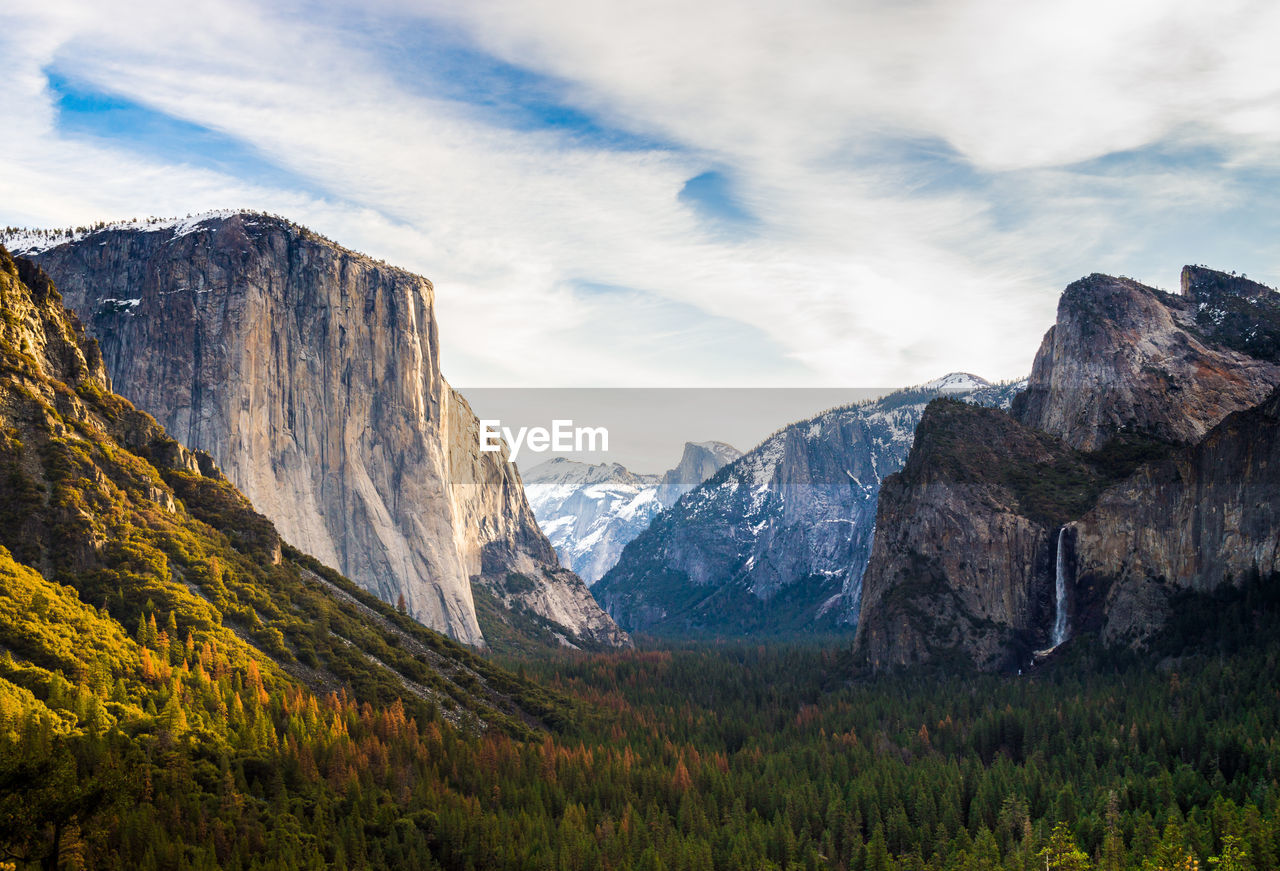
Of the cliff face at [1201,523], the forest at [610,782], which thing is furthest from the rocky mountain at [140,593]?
the cliff face at [1201,523]

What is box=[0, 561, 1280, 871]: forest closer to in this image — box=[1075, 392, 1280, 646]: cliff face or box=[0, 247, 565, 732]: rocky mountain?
box=[0, 247, 565, 732]: rocky mountain

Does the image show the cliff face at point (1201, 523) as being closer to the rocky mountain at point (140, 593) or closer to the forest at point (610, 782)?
the forest at point (610, 782)

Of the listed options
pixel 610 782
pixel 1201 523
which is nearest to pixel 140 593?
pixel 610 782

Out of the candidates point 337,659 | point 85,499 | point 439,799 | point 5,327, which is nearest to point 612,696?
point 337,659

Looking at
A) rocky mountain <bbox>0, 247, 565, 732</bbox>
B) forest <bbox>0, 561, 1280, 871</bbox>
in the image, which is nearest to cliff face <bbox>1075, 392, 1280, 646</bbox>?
forest <bbox>0, 561, 1280, 871</bbox>

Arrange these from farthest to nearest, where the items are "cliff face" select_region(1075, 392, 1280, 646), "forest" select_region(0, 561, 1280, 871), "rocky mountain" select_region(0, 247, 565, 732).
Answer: "cliff face" select_region(1075, 392, 1280, 646) < "rocky mountain" select_region(0, 247, 565, 732) < "forest" select_region(0, 561, 1280, 871)

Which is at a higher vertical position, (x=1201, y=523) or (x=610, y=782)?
(x=1201, y=523)

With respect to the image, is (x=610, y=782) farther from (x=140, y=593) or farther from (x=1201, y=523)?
(x=1201, y=523)

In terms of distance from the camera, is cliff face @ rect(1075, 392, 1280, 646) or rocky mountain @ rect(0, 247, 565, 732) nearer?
rocky mountain @ rect(0, 247, 565, 732)
